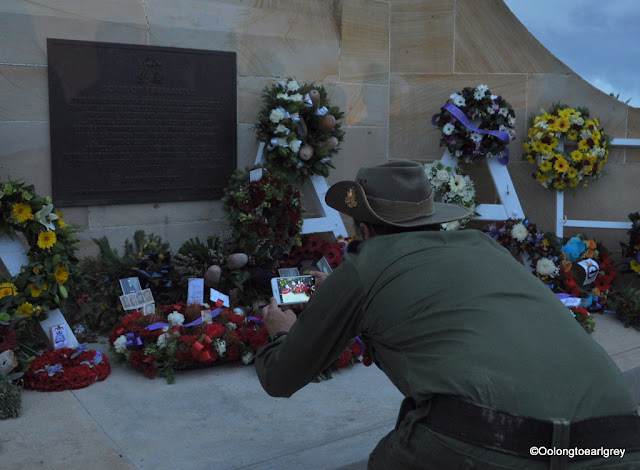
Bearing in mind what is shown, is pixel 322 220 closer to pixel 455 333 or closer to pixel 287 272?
pixel 287 272

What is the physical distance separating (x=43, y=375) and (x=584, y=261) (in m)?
4.66

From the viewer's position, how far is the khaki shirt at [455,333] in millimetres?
1786

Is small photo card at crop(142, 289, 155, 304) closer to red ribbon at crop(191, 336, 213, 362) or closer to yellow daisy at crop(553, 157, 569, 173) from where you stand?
red ribbon at crop(191, 336, 213, 362)

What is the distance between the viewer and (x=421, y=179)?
7.38ft

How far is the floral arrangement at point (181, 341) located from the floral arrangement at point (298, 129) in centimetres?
179

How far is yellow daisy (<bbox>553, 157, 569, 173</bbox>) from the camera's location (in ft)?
22.0

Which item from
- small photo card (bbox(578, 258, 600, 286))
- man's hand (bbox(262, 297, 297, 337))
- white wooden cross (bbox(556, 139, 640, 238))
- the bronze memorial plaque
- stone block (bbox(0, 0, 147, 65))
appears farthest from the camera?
white wooden cross (bbox(556, 139, 640, 238))

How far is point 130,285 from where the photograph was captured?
517cm

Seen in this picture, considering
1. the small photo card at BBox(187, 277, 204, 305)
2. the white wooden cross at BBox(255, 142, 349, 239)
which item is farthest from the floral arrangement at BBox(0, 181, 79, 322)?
the white wooden cross at BBox(255, 142, 349, 239)

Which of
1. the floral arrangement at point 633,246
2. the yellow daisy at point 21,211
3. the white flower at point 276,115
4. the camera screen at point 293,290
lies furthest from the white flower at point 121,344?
the floral arrangement at point 633,246

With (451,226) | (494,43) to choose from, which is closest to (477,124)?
(451,226)

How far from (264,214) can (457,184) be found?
1.94 m

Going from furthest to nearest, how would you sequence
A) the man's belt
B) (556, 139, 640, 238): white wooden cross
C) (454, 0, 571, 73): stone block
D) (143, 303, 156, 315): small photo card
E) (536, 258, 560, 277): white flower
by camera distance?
(454, 0, 571, 73): stone block
(556, 139, 640, 238): white wooden cross
(536, 258, 560, 277): white flower
(143, 303, 156, 315): small photo card
the man's belt

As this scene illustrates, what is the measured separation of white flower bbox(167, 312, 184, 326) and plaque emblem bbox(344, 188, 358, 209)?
2.65m
